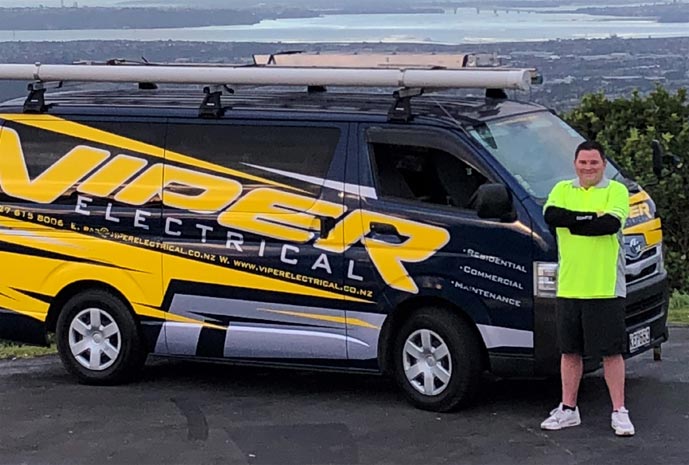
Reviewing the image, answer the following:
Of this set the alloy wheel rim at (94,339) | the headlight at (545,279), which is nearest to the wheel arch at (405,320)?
the headlight at (545,279)

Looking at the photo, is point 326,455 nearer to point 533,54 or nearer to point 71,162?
point 71,162

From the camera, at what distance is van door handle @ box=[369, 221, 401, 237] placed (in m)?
7.89

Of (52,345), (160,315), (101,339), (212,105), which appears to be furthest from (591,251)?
(52,345)

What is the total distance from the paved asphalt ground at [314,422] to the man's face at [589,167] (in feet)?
4.76

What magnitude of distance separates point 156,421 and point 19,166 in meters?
2.19

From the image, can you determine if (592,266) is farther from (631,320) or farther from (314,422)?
(314,422)

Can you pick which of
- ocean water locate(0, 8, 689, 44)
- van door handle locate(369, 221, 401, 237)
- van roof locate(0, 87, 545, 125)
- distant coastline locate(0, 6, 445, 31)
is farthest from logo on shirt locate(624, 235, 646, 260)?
distant coastline locate(0, 6, 445, 31)

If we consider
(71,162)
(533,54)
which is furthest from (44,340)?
(533,54)

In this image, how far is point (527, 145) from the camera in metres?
8.23

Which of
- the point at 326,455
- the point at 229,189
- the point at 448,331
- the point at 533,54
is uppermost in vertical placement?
the point at 533,54

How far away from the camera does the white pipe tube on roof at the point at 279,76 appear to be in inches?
303

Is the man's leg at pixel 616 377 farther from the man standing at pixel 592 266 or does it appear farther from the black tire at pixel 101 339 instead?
the black tire at pixel 101 339

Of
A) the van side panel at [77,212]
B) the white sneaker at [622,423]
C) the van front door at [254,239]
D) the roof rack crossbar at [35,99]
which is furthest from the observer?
the roof rack crossbar at [35,99]

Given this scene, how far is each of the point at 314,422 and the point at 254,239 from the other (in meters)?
1.26
